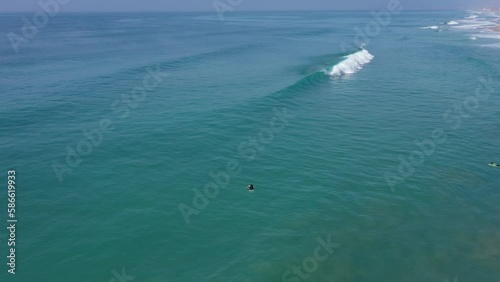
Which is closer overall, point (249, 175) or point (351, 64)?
point (249, 175)

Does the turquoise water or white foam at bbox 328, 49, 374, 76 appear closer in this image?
the turquoise water

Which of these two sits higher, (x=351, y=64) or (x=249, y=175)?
(x=351, y=64)

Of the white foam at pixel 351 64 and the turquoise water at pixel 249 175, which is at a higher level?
the white foam at pixel 351 64

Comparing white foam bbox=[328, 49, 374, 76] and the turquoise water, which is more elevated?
white foam bbox=[328, 49, 374, 76]

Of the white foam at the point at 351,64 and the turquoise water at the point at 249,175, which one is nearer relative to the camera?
the turquoise water at the point at 249,175

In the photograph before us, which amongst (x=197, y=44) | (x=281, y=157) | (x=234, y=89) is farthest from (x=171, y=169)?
(x=197, y=44)
